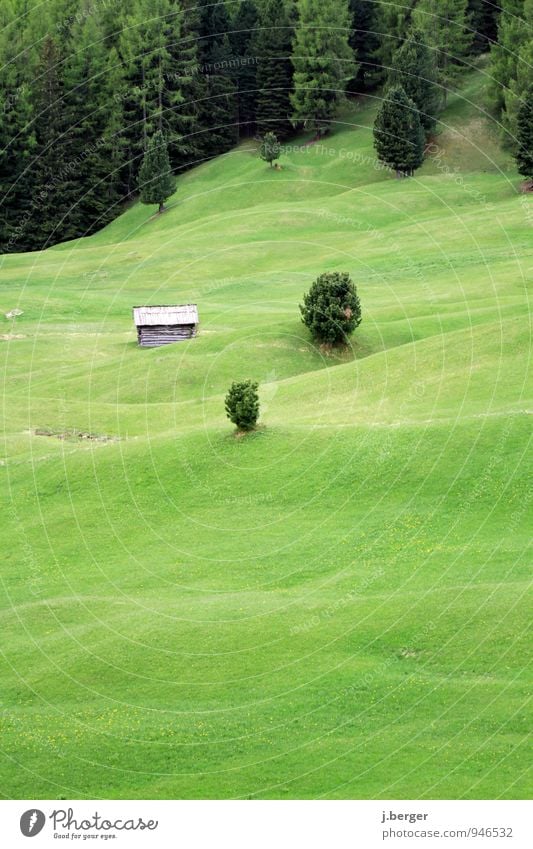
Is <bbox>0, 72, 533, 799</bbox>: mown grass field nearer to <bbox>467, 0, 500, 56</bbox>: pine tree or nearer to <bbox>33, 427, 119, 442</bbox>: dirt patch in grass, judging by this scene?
<bbox>33, 427, 119, 442</bbox>: dirt patch in grass

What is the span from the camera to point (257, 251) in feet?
388

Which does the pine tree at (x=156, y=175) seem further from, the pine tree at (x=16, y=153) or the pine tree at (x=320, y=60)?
the pine tree at (x=320, y=60)

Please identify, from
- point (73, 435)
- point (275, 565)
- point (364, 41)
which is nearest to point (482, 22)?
point (364, 41)

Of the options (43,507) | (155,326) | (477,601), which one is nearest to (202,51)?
(155,326)

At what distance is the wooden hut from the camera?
3543 inches

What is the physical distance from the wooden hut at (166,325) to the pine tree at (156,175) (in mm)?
48727

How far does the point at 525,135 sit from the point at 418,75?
21.2 meters

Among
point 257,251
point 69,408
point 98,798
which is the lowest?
point 98,798

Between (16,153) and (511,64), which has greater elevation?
(511,64)

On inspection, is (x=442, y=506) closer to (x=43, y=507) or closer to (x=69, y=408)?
(x=43, y=507)

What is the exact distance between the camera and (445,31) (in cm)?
14050

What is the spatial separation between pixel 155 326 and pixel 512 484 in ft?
151

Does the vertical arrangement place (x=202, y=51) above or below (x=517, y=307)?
above

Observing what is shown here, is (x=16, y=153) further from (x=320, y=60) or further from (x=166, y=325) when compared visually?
(x=166, y=325)
